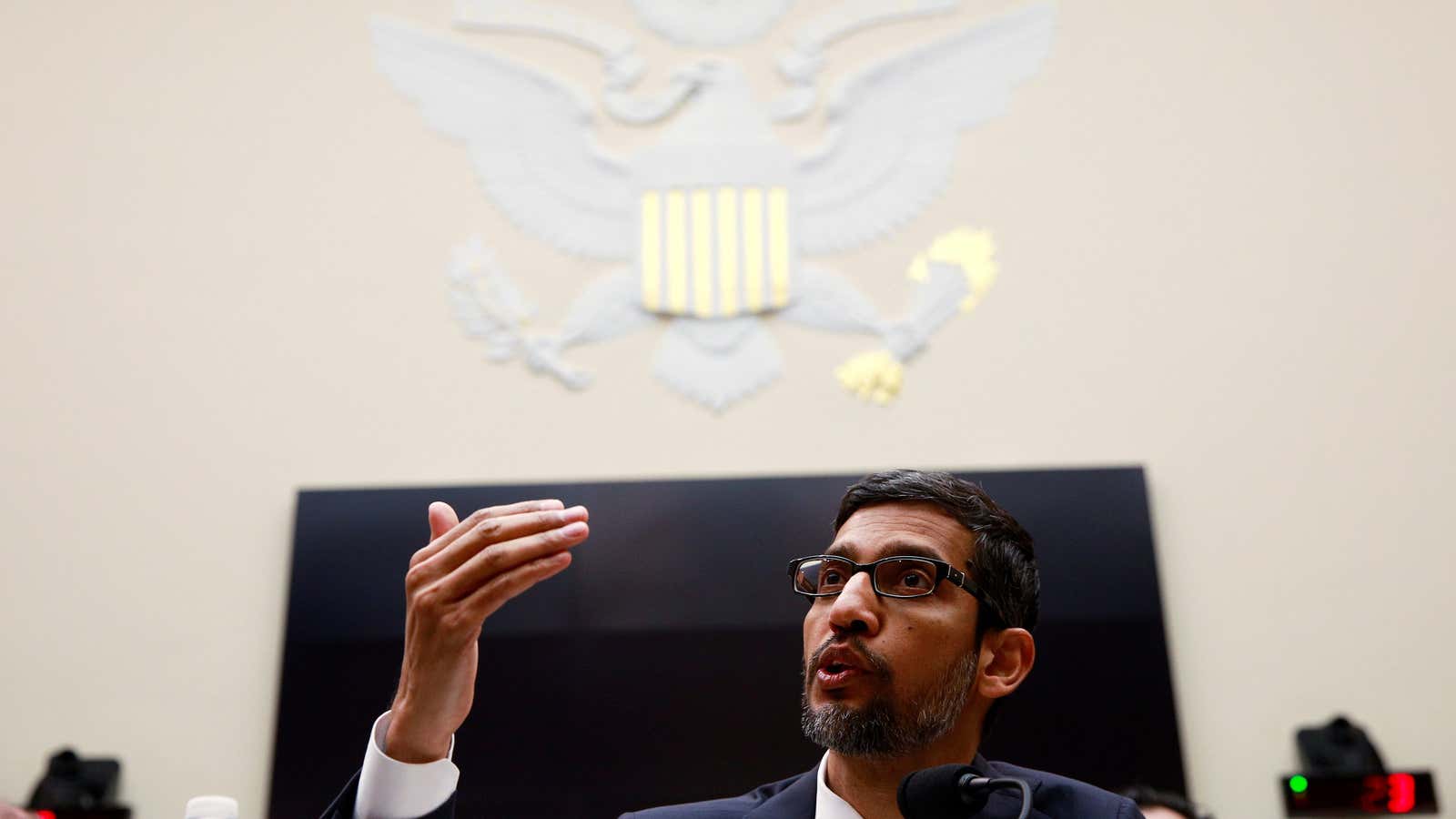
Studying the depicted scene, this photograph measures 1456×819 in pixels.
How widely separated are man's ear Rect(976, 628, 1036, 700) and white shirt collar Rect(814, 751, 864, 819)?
0.27 m

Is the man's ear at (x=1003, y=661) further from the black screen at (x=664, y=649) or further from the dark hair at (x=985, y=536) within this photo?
the black screen at (x=664, y=649)

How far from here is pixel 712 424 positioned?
13.6 feet

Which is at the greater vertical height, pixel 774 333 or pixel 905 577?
pixel 774 333

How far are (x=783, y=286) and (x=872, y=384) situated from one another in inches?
18.2

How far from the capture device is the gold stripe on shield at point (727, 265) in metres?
4.26

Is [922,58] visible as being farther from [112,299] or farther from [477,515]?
[477,515]

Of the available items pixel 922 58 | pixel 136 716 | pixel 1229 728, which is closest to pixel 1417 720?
pixel 1229 728

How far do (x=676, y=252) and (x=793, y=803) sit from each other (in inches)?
110

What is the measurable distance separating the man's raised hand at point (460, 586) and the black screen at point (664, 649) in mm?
2368

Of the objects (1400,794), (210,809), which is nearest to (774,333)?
(1400,794)

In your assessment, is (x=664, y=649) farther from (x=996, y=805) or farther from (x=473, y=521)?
(x=473, y=521)

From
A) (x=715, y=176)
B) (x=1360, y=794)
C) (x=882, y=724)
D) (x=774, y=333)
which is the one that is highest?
(x=715, y=176)

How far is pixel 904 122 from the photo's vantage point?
4.42 metres

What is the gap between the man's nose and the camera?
67.8 inches
